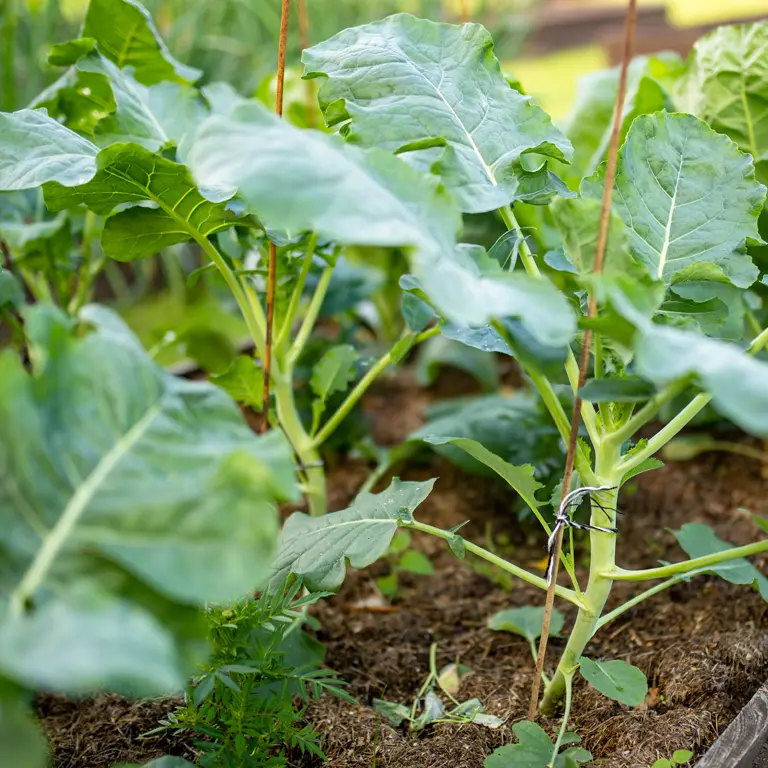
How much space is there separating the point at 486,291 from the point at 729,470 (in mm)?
1268

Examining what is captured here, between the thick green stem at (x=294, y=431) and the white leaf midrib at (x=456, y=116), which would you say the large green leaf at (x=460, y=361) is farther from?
the white leaf midrib at (x=456, y=116)

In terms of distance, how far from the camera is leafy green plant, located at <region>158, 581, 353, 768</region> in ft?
3.20

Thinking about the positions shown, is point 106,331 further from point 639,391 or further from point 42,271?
point 42,271

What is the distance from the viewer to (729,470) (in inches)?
72.0

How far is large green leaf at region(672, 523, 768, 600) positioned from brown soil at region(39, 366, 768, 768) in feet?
0.36

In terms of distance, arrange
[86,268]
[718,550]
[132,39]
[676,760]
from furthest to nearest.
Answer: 1. [86,268]
2. [132,39]
3. [718,550]
4. [676,760]

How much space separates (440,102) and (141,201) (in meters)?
0.45

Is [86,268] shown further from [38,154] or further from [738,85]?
[738,85]

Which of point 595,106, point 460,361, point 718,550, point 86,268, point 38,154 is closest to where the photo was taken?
point 38,154

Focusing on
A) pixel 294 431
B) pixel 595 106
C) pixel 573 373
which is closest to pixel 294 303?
pixel 294 431

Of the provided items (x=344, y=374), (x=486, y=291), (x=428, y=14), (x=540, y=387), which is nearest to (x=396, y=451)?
(x=344, y=374)

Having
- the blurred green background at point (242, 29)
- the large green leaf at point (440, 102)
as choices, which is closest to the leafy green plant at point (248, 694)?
the large green leaf at point (440, 102)

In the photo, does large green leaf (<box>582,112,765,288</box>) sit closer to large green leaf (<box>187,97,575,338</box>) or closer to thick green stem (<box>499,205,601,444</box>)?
thick green stem (<box>499,205,601,444</box>)

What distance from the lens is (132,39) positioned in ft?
4.76
